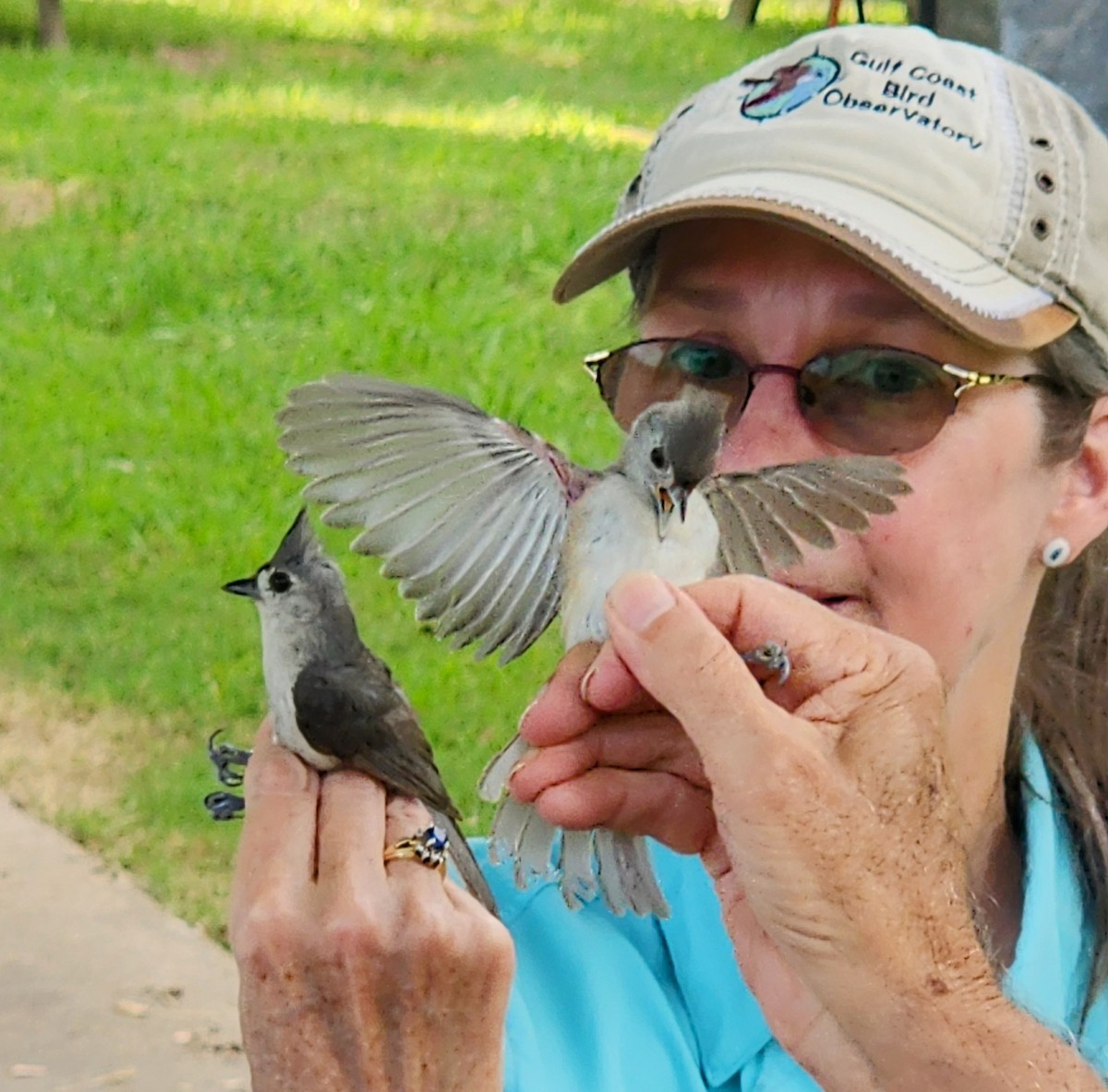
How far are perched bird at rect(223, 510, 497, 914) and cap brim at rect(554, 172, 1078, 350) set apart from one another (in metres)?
0.62

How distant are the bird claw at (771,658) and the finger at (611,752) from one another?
0.23 metres

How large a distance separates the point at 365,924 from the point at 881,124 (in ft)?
3.51

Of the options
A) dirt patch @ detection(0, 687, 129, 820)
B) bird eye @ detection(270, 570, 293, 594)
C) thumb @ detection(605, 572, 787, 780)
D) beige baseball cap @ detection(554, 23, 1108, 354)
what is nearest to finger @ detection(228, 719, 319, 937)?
bird eye @ detection(270, 570, 293, 594)

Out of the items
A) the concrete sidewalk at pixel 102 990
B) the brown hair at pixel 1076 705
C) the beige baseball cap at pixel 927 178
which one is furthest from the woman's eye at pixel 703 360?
the concrete sidewalk at pixel 102 990

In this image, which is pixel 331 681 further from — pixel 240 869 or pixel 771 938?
pixel 771 938

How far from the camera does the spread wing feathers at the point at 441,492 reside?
190 cm

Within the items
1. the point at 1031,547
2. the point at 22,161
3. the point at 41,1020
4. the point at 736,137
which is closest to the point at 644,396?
the point at 736,137

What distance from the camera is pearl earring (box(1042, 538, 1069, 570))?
240 centimetres

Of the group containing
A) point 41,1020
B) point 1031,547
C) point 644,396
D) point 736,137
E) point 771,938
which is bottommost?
point 41,1020

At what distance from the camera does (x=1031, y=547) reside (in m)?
2.38

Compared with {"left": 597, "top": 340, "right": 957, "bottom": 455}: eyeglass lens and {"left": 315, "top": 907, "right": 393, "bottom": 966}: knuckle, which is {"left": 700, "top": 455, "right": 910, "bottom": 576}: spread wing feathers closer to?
{"left": 597, "top": 340, "right": 957, "bottom": 455}: eyeglass lens

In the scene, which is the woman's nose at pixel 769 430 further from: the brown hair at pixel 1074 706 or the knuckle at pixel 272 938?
the knuckle at pixel 272 938

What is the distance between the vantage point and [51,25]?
1252 centimetres

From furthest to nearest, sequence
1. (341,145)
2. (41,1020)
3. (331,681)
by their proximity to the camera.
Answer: (341,145), (41,1020), (331,681)
